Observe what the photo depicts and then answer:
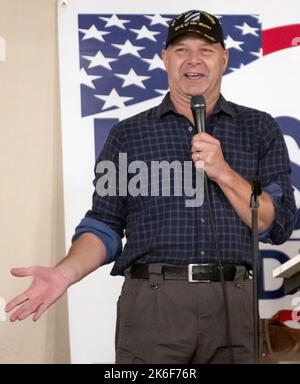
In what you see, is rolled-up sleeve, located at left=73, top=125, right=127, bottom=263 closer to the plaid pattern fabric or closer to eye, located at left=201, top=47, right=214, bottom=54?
the plaid pattern fabric

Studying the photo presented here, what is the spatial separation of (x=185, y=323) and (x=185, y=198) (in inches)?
14.6

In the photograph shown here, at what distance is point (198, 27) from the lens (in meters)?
2.07

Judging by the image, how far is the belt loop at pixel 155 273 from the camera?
1.91 metres

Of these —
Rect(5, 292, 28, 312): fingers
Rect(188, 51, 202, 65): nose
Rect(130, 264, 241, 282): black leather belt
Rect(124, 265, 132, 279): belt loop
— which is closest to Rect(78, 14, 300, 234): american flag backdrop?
Rect(188, 51, 202, 65): nose

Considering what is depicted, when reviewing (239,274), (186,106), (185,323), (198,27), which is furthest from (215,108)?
(185,323)

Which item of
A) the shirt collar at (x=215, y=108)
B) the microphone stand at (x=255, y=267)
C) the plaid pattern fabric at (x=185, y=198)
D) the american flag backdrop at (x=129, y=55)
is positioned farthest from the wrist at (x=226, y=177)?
the american flag backdrop at (x=129, y=55)

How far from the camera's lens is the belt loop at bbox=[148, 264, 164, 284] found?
191 cm

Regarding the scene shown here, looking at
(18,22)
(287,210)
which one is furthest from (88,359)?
(18,22)

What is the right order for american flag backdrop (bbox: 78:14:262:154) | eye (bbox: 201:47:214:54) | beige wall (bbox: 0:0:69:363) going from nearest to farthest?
eye (bbox: 201:47:214:54) → beige wall (bbox: 0:0:69:363) → american flag backdrop (bbox: 78:14:262:154)

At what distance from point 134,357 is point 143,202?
0.45 meters

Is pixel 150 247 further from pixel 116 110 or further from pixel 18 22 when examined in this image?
pixel 18 22

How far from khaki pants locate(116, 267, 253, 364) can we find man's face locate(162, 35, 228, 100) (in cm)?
58

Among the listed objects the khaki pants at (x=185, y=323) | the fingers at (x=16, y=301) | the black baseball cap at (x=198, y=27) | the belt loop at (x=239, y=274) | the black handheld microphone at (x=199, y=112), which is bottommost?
the khaki pants at (x=185, y=323)

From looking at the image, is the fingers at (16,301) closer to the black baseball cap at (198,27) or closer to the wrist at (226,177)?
the wrist at (226,177)
